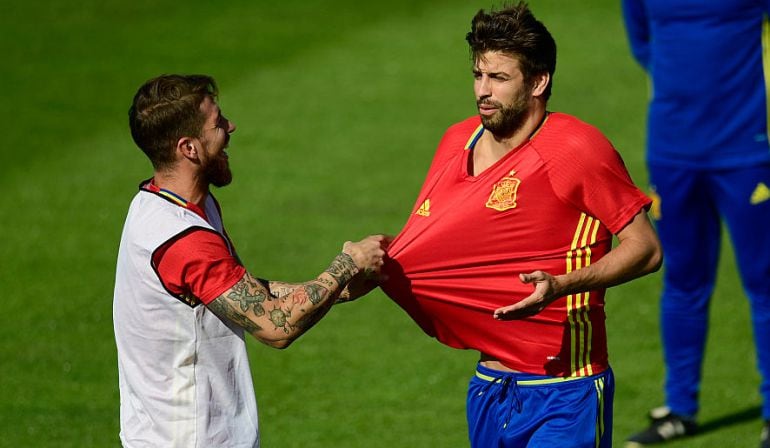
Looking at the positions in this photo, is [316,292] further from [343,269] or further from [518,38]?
[518,38]

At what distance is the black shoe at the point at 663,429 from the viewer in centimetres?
897

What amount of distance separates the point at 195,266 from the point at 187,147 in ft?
1.85

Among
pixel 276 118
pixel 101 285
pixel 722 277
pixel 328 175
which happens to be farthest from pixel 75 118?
pixel 722 277

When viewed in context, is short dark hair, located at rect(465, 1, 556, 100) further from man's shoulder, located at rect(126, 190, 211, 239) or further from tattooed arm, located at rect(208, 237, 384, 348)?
man's shoulder, located at rect(126, 190, 211, 239)

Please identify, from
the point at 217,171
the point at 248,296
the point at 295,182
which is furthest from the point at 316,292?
the point at 295,182

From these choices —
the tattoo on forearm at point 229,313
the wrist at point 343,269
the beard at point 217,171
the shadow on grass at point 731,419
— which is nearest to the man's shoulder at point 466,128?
the wrist at point 343,269

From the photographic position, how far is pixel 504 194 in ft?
20.3

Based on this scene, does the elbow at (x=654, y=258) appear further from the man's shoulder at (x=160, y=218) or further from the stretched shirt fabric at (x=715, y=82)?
the stretched shirt fabric at (x=715, y=82)

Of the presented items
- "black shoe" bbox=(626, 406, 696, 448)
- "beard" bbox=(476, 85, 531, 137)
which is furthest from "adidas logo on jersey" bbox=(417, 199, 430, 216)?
"black shoe" bbox=(626, 406, 696, 448)

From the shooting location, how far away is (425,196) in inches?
258

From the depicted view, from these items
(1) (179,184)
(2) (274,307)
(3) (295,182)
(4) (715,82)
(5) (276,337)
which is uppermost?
(3) (295,182)

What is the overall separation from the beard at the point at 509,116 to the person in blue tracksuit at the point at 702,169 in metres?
2.89

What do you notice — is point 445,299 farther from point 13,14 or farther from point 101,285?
point 13,14

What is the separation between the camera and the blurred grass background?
9719mm
